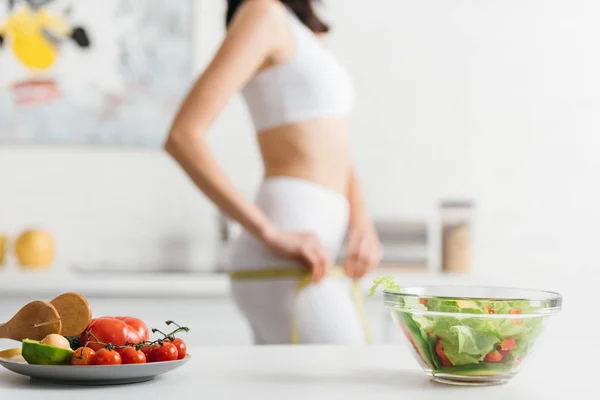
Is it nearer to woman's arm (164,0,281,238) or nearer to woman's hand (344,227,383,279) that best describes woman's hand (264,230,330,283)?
woman's arm (164,0,281,238)

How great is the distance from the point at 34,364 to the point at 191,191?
217cm

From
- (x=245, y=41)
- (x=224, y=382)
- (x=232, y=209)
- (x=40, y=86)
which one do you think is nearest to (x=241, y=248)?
(x=232, y=209)

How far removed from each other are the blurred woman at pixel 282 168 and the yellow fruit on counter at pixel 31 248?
1.34 metres

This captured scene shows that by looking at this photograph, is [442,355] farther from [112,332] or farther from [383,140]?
[383,140]

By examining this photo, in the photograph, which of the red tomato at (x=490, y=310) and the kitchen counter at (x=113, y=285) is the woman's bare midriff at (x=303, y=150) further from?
the kitchen counter at (x=113, y=285)

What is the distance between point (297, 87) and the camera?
1.44 m

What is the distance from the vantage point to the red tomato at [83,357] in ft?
2.52

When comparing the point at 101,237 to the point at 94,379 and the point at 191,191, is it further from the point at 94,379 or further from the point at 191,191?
the point at 94,379

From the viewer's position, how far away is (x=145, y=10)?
291 cm

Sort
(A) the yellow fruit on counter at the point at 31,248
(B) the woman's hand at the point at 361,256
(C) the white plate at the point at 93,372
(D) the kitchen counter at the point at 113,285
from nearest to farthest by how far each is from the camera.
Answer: (C) the white plate at the point at 93,372 < (B) the woman's hand at the point at 361,256 < (D) the kitchen counter at the point at 113,285 < (A) the yellow fruit on counter at the point at 31,248

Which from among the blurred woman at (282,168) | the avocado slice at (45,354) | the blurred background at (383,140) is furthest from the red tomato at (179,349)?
the blurred background at (383,140)

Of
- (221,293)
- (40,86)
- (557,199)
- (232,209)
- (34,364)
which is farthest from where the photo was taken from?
(557,199)

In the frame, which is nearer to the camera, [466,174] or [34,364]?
[34,364]

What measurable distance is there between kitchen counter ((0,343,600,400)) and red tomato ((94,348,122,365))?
0.03 m
